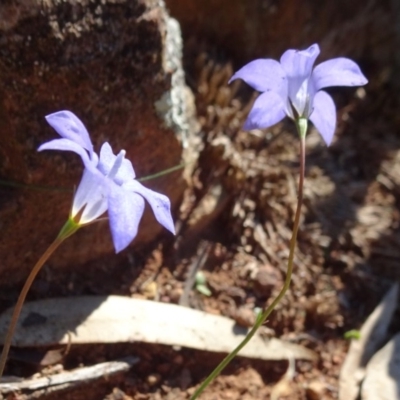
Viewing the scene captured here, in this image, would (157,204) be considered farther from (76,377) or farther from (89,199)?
(76,377)

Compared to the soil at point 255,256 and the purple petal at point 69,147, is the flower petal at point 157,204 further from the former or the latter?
the soil at point 255,256

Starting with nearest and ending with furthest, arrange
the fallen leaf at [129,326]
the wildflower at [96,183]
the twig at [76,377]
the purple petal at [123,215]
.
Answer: the purple petal at [123,215], the wildflower at [96,183], the twig at [76,377], the fallen leaf at [129,326]

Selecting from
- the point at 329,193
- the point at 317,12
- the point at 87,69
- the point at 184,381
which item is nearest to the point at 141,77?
the point at 87,69

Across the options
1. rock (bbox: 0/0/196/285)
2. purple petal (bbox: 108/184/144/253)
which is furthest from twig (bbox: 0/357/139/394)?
purple petal (bbox: 108/184/144/253)

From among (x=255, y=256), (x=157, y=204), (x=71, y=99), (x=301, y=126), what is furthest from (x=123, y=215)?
(x=255, y=256)

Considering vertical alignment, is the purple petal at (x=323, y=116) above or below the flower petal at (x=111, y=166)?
above

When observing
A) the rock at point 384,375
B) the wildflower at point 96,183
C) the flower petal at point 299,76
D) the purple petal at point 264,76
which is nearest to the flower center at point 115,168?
the wildflower at point 96,183
